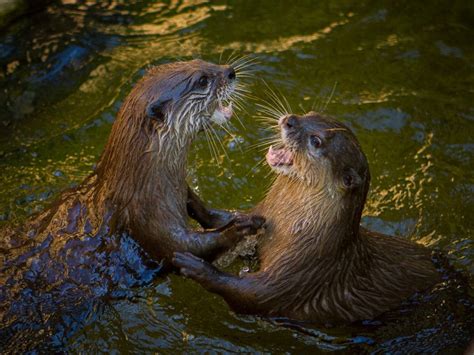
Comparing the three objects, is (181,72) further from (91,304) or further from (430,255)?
(430,255)

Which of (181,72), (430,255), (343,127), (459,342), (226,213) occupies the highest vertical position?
(181,72)

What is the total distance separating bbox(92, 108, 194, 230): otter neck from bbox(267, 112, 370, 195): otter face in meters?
0.46

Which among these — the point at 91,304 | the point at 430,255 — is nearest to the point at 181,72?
the point at 91,304

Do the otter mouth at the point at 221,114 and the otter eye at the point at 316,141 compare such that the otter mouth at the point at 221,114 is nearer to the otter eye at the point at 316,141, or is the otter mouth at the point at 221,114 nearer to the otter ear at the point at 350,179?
the otter eye at the point at 316,141

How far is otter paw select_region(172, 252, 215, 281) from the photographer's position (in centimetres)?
345

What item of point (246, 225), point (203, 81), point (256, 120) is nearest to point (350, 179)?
point (246, 225)

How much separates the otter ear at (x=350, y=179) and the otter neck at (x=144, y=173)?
767mm

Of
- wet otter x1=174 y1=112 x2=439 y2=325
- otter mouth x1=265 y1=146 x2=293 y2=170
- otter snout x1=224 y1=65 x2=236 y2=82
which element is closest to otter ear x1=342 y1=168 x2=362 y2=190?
wet otter x1=174 y1=112 x2=439 y2=325

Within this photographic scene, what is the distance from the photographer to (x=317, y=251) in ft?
11.6

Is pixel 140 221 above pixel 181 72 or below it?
below

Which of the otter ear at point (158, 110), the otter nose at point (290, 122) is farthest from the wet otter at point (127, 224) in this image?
the otter nose at point (290, 122)

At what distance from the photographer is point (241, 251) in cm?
379

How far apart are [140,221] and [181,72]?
28.4 inches

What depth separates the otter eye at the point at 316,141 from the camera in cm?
355
